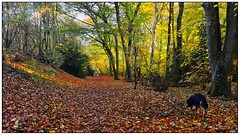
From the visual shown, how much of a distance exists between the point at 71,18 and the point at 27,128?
69.0 ft

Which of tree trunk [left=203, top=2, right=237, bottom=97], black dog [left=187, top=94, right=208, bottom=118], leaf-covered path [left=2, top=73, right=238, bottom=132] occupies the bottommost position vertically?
leaf-covered path [left=2, top=73, right=238, bottom=132]

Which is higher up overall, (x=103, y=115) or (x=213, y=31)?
(x=213, y=31)

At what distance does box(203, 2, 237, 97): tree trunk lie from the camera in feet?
30.7

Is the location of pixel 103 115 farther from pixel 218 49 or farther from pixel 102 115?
pixel 218 49

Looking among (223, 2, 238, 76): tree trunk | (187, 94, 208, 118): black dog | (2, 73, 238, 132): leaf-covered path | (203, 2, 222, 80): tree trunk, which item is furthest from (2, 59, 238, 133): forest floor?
(203, 2, 222, 80): tree trunk

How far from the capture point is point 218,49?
10.1 metres

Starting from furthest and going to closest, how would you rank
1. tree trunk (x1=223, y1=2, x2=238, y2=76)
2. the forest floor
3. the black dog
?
tree trunk (x1=223, y1=2, x2=238, y2=76) → the black dog → the forest floor

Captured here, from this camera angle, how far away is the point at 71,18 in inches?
990

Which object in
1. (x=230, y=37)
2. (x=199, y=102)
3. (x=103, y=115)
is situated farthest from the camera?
(x=230, y=37)

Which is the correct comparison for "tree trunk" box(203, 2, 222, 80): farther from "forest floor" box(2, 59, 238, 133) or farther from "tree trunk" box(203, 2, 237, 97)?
"forest floor" box(2, 59, 238, 133)

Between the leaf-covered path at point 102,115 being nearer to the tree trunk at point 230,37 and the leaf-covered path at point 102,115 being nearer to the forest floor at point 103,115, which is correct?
the forest floor at point 103,115

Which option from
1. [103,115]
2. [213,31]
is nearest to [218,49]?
A: [213,31]

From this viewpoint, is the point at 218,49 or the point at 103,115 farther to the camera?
the point at 218,49

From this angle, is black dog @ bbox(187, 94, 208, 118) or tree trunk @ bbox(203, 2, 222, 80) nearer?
black dog @ bbox(187, 94, 208, 118)
